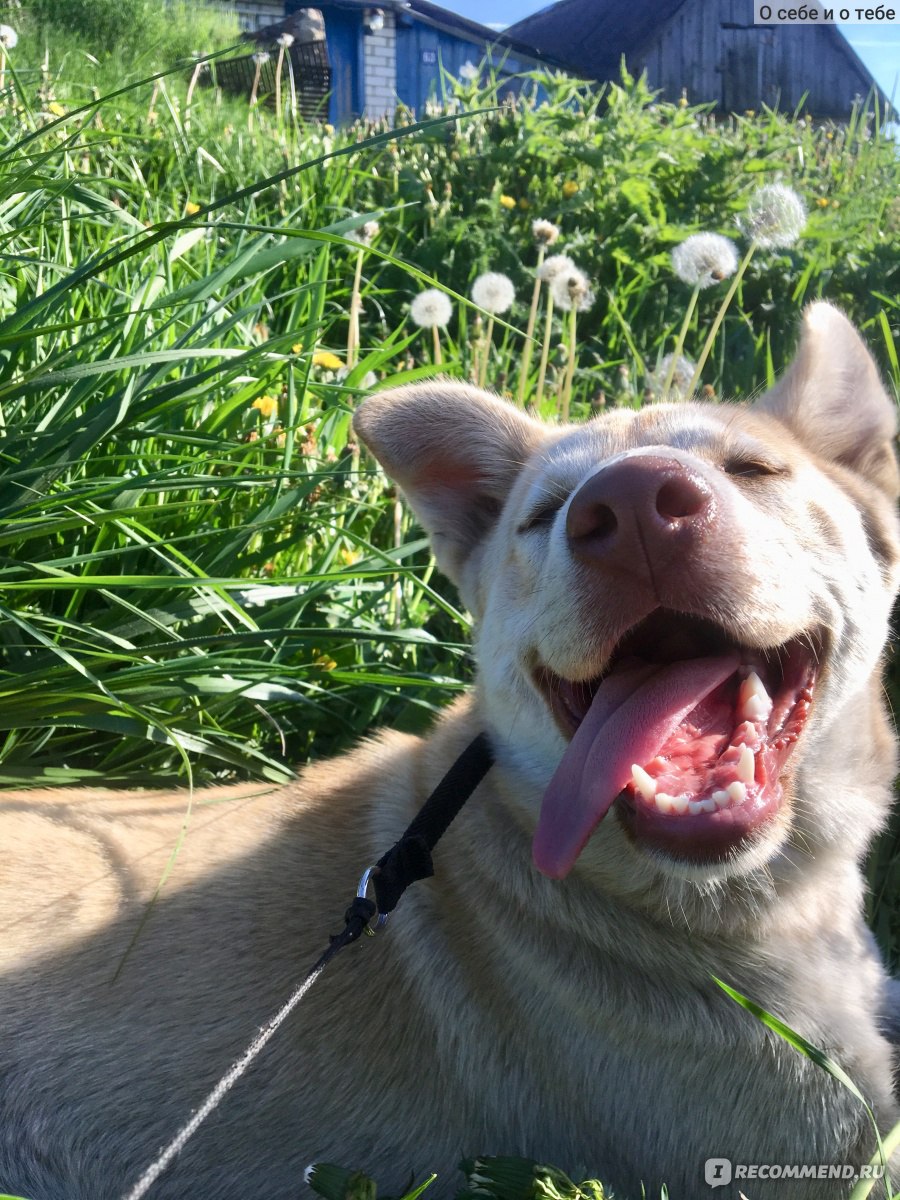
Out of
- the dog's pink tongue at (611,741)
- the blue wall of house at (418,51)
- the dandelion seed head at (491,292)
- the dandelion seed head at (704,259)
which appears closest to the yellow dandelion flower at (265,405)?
the dandelion seed head at (491,292)

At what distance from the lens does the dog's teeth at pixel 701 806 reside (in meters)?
1.73

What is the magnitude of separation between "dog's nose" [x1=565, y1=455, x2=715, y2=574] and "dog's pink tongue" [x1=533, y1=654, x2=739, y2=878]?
229mm

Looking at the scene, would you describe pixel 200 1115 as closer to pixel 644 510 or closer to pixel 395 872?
pixel 395 872

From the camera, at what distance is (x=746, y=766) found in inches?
69.4

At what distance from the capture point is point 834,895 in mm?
2105

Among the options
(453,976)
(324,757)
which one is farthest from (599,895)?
(324,757)

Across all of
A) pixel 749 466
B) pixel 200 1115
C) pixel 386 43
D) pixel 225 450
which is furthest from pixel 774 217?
pixel 386 43

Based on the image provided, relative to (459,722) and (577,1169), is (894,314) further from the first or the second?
(577,1169)

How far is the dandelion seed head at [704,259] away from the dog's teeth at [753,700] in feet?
8.39

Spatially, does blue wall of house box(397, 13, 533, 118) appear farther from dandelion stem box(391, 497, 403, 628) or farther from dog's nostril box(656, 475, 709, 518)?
dog's nostril box(656, 475, 709, 518)

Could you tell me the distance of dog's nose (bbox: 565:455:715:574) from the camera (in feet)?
5.49

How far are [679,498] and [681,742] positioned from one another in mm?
420

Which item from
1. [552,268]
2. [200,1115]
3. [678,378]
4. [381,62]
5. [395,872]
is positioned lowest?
[200,1115]

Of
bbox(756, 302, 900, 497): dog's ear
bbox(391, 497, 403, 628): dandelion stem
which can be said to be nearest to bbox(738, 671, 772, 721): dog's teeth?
bbox(756, 302, 900, 497): dog's ear
